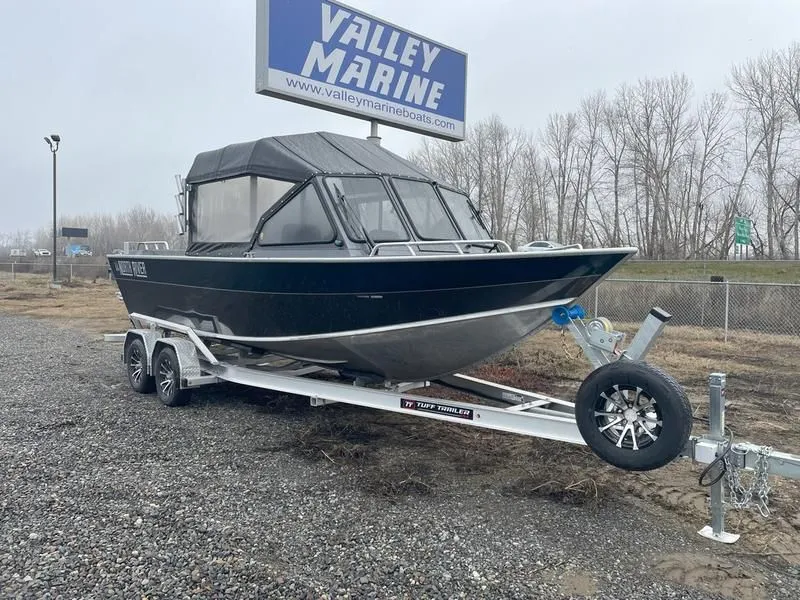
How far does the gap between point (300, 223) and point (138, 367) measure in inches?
122

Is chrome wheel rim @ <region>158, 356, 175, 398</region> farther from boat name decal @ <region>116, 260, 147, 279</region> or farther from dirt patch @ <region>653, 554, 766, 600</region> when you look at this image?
dirt patch @ <region>653, 554, 766, 600</region>

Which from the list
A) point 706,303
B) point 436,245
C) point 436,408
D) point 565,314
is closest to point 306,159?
point 436,245

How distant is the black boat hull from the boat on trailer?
12mm

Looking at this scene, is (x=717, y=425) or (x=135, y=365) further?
(x=135, y=365)

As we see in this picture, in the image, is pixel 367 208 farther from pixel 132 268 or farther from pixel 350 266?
pixel 132 268

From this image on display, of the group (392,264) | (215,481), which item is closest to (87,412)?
(215,481)

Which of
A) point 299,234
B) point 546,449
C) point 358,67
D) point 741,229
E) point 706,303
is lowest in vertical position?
point 546,449

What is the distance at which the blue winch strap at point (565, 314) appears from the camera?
13.1 ft

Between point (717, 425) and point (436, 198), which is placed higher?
point (436, 198)

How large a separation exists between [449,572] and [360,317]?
197 cm

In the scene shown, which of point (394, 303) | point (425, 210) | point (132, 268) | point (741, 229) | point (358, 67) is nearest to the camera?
point (394, 303)

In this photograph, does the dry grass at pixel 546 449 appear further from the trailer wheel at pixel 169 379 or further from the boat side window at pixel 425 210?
the boat side window at pixel 425 210

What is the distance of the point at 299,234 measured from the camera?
503cm

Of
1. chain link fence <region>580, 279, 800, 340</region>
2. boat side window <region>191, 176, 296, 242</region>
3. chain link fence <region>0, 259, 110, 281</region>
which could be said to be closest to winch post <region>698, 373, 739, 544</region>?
boat side window <region>191, 176, 296, 242</region>
